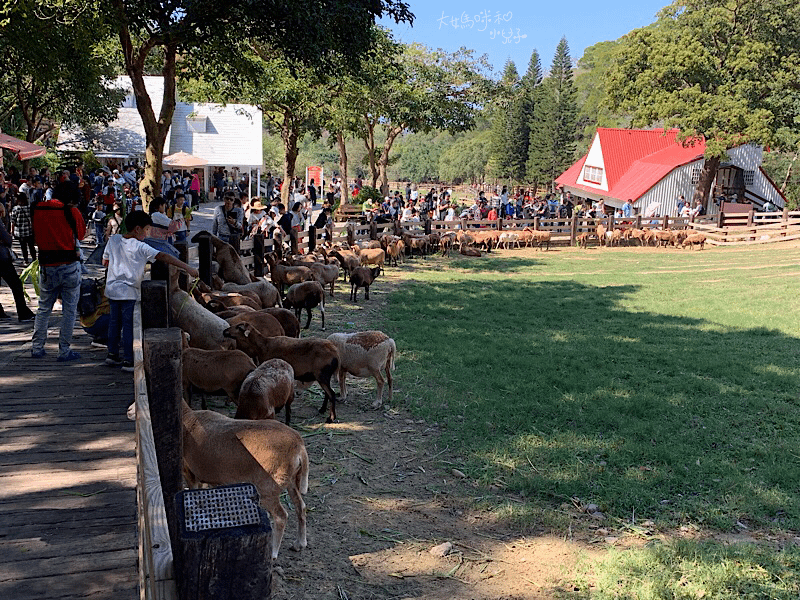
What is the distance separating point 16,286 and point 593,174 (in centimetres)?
4622

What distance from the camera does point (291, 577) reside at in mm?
5125

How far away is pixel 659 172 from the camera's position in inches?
1732

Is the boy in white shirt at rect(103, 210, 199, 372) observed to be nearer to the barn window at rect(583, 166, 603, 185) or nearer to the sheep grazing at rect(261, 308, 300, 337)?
the sheep grazing at rect(261, 308, 300, 337)

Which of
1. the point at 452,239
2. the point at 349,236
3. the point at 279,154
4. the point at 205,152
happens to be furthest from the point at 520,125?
the point at 349,236

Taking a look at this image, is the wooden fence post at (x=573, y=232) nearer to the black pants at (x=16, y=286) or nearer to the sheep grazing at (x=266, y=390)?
the black pants at (x=16, y=286)

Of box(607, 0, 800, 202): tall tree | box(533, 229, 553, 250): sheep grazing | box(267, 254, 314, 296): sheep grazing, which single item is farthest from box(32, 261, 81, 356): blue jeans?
box(607, 0, 800, 202): tall tree

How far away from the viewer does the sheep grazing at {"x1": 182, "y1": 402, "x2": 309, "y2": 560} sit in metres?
5.23

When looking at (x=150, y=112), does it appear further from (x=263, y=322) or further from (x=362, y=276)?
(x=263, y=322)

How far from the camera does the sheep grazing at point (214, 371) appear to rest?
7.15 m

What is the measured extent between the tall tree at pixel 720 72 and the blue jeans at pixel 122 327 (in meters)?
34.1

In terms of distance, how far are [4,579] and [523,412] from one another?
583 cm

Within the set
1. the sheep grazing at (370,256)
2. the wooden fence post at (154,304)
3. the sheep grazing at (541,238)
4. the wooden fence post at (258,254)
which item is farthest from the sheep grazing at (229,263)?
the sheep grazing at (541,238)

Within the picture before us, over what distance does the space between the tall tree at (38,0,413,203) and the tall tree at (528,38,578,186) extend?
62.9 m

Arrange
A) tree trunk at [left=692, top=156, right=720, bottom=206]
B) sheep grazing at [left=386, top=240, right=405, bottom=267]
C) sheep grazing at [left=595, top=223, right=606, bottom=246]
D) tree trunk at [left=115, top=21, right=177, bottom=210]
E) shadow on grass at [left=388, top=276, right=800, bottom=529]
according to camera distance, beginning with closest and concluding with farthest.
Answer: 1. shadow on grass at [left=388, top=276, right=800, bottom=529]
2. tree trunk at [left=115, top=21, right=177, bottom=210]
3. sheep grazing at [left=386, top=240, right=405, bottom=267]
4. sheep grazing at [left=595, top=223, right=606, bottom=246]
5. tree trunk at [left=692, top=156, right=720, bottom=206]
